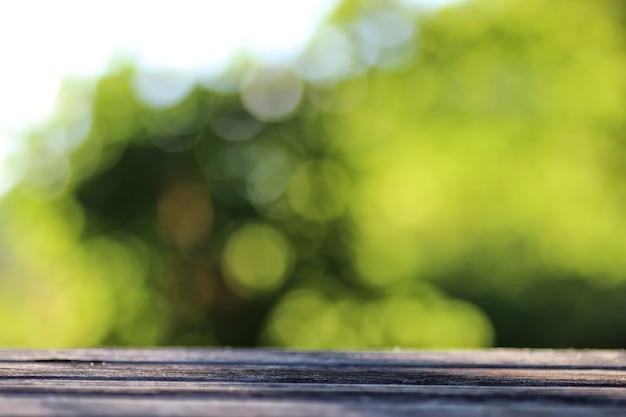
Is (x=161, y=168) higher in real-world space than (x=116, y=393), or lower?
lower

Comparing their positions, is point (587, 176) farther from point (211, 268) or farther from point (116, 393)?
point (116, 393)

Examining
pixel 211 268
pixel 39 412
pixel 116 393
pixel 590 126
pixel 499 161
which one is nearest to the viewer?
pixel 39 412

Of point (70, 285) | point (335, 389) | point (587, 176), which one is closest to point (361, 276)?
point (70, 285)

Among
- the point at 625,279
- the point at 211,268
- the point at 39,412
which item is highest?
the point at 39,412

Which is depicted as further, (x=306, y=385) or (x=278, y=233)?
(x=278, y=233)

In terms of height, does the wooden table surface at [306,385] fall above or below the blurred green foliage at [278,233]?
above
